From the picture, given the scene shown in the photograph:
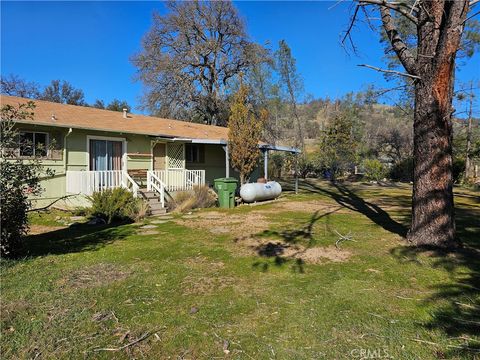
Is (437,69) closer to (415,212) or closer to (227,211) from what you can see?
(415,212)

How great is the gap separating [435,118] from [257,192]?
8242mm

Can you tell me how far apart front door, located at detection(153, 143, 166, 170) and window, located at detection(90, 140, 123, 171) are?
180cm

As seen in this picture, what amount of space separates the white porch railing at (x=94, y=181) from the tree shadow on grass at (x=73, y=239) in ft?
7.26

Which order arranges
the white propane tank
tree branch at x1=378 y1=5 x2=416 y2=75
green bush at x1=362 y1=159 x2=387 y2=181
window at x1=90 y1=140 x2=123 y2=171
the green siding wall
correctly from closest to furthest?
tree branch at x1=378 y1=5 x2=416 y2=75 → the green siding wall → window at x1=90 y1=140 x2=123 y2=171 → the white propane tank → green bush at x1=362 y1=159 x2=387 y2=181

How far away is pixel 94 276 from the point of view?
4574 millimetres

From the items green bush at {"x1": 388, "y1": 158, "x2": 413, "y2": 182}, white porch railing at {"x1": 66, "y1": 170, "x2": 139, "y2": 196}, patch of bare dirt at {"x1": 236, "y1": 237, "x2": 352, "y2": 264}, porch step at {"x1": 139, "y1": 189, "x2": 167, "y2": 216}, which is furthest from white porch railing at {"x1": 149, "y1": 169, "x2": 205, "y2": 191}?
green bush at {"x1": 388, "y1": 158, "x2": 413, "y2": 182}

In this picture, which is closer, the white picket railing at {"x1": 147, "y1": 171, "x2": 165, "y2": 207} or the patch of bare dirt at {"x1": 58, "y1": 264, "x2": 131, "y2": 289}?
the patch of bare dirt at {"x1": 58, "y1": 264, "x2": 131, "y2": 289}

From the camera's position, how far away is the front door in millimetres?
14664

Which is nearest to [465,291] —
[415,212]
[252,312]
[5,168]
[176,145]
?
[415,212]

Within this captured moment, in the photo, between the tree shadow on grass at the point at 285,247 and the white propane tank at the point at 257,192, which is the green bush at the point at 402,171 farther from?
the tree shadow on grass at the point at 285,247

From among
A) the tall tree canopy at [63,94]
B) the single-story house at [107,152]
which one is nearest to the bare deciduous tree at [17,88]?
the tall tree canopy at [63,94]

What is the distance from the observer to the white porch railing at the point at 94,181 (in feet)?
35.6

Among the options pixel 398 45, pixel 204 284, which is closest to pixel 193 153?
pixel 398 45

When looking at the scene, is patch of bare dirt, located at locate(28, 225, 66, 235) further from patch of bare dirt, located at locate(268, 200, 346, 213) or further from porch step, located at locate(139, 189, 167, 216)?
patch of bare dirt, located at locate(268, 200, 346, 213)
